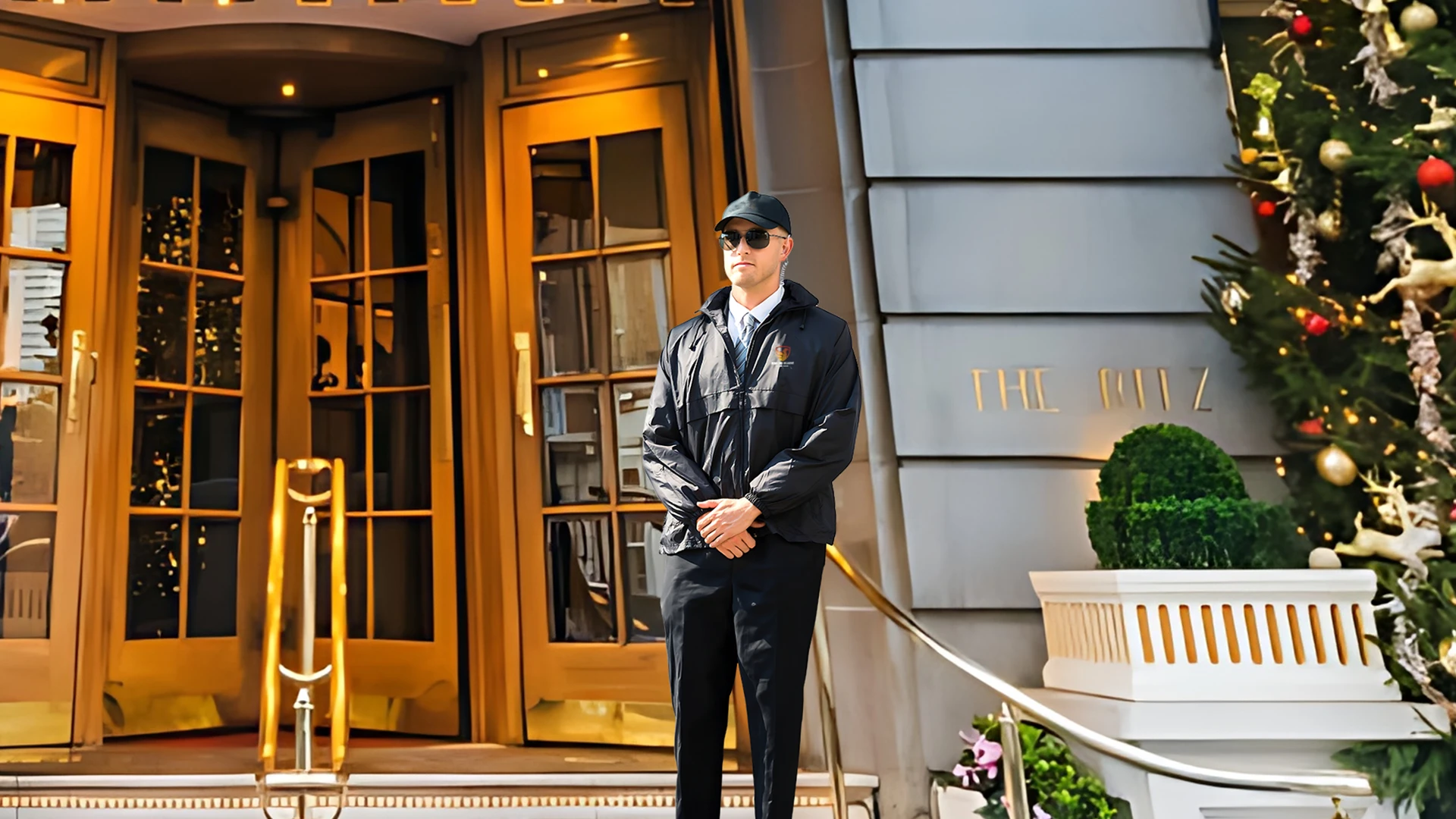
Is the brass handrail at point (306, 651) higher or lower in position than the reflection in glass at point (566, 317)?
lower

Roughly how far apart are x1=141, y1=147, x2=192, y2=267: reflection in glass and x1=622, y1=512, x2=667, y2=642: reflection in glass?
2.34 metres

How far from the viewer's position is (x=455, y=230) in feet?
14.4

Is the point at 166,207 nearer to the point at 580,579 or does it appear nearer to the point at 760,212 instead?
the point at 580,579

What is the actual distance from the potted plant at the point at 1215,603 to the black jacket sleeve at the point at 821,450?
1.17 m

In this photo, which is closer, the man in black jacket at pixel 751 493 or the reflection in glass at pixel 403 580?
the man in black jacket at pixel 751 493

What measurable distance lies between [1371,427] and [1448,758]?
0.96 m

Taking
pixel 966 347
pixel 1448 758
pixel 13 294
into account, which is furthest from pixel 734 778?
pixel 13 294

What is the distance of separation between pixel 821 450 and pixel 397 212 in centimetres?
315

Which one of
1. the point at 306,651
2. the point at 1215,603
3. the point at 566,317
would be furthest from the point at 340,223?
the point at 1215,603

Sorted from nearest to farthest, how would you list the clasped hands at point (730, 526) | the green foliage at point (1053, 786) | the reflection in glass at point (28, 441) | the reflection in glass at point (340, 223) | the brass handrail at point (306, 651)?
the clasped hands at point (730, 526) < the brass handrail at point (306, 651) < the green foliage at point (1053, 786) < the reflection in glass at point (28, 441) < the reflection in glass at point (340, 223)

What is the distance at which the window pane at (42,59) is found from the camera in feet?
13.5

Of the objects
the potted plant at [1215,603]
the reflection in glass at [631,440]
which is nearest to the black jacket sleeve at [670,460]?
the potted plant at [1215,603]

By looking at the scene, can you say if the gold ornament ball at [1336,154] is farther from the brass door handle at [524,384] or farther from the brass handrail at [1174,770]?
the brass door handle at [524,384]

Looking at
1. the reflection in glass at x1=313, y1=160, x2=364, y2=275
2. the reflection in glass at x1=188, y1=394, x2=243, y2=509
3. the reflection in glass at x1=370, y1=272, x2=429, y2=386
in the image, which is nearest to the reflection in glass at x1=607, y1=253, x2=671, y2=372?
the reflection in glass at x1=370, y1=272, x2=429, y2=386
